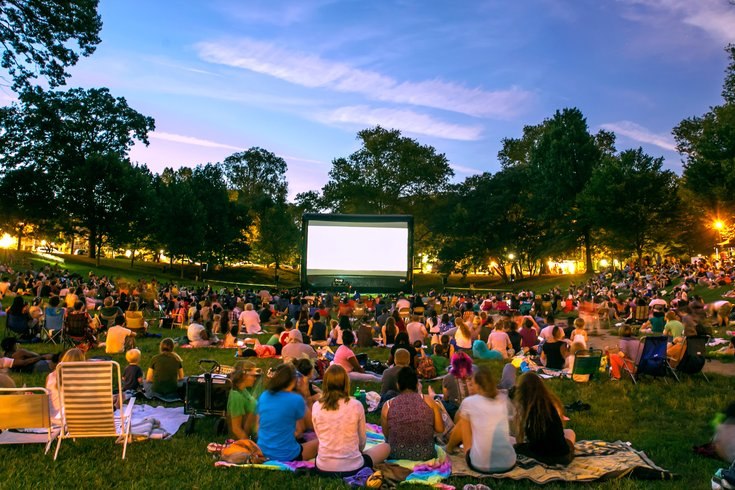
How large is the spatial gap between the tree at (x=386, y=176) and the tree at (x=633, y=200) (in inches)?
675

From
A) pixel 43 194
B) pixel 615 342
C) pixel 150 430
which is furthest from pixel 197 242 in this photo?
pixel 150 430

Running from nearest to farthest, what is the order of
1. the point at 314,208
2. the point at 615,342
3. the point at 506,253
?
1. the point at 615,342
2. the point at 506,253
3. the point at 314,208

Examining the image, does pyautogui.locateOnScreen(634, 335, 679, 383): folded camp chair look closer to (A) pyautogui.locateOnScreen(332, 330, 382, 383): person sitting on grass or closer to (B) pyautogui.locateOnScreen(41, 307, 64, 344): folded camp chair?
(A) pyautogui.locateOnScreen(332, 330, 382, 383): person sitting on grass

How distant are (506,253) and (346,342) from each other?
39620 millimetres

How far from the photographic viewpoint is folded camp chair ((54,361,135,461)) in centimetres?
466

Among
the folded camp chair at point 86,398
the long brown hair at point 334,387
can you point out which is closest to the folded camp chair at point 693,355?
the long brown hair at point 334,387

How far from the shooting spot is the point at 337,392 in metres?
4.44

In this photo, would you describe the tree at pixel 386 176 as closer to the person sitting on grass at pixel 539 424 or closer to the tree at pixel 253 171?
the tree at pixel 253 171

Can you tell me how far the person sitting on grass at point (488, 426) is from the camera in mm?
4426

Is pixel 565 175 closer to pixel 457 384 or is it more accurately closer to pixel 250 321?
pixel 250 321

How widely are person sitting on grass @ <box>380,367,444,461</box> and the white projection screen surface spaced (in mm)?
21463

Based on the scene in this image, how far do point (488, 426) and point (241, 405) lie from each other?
7.47ft

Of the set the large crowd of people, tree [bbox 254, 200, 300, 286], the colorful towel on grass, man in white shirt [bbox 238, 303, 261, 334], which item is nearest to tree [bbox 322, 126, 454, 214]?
tree [bbox 254, 200, 300, 286]

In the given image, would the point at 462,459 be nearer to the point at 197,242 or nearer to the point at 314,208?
the point at 197,242
